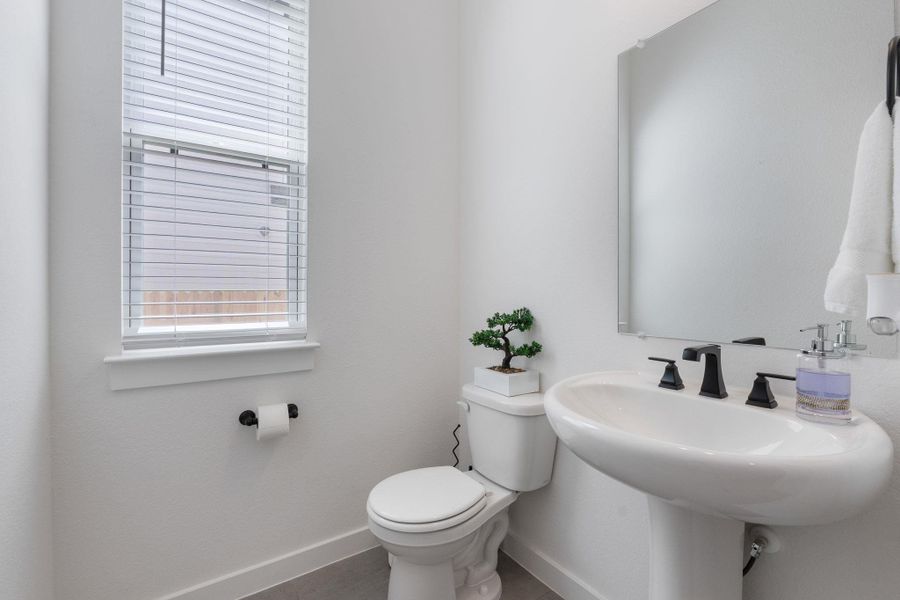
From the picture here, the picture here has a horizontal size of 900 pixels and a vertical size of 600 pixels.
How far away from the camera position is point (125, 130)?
1322 millimetres

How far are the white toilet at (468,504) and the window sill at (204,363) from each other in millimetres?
568

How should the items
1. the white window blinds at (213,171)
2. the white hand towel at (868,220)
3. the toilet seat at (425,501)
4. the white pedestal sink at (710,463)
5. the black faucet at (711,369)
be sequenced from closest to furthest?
the white pedestal sink at (710,463) → the white hand towel at (868,220) → the black faucet at (711,369) → the toilet seat at (425,501) → the white window blinds at (213,171)

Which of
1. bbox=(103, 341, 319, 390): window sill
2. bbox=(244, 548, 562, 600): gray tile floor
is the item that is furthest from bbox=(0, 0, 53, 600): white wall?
bbox=(244, 548, 562, 600): gray tile floor

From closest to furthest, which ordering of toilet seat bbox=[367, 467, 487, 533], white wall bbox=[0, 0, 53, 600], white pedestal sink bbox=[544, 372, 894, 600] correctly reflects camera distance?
white pedestal sink bbox=[544, 372, 894, 600]
white wall bbox=[0, 0, 53, 600]
toilet seat bbox=[367, 467, 487, 533]

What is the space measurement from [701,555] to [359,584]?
1.21 meters

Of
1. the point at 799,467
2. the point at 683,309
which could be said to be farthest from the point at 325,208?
the point at 799,467

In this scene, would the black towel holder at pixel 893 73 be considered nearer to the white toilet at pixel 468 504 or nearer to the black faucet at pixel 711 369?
the black faucet at pixel 711 369

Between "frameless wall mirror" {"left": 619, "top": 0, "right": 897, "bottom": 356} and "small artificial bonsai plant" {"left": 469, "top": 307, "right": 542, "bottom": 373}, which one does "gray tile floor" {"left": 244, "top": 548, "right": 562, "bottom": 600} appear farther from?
"frameless wall mirror" {"left": 619, "top": 0, "right": 897, "bottom": 356}

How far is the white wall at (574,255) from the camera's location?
0.90m

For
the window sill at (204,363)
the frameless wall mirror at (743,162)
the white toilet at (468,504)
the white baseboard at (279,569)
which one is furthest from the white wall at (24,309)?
the frameless wall mirror at (743,162)

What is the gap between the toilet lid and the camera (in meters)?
1.22

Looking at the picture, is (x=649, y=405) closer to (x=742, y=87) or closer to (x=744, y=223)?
(x=744, y=223)

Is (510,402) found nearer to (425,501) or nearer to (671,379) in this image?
(425,501)

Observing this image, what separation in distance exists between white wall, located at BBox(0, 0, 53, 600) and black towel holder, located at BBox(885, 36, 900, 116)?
5.67 ft
